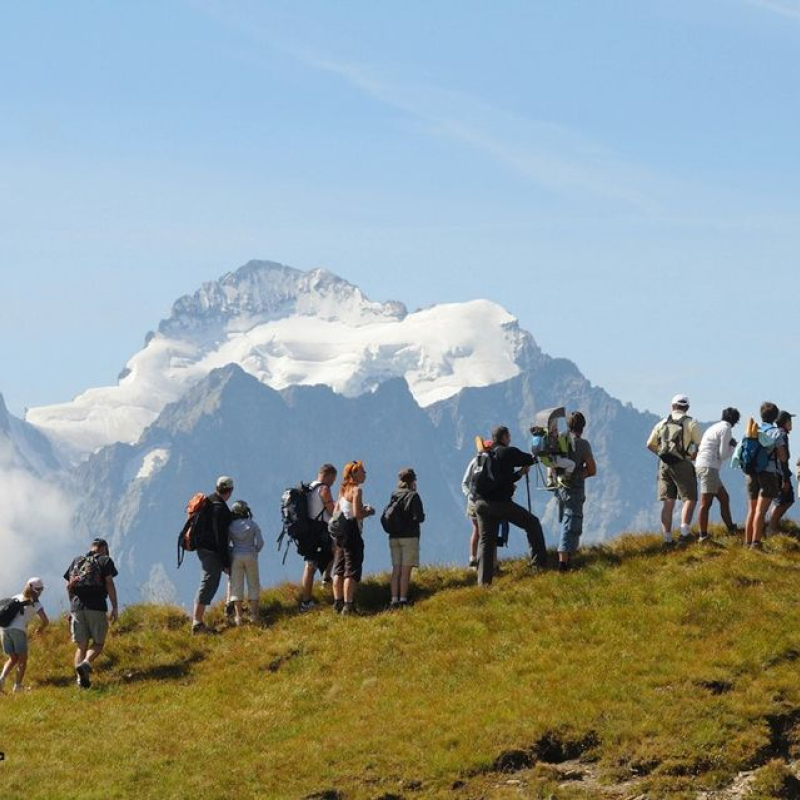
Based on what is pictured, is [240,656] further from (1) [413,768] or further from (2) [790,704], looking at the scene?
(2) [790,704]

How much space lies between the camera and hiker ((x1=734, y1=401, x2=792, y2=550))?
3053 centimetres

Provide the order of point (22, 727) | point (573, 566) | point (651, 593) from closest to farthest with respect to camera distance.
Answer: point (22, 727), point (651, 593), point (573, 566)

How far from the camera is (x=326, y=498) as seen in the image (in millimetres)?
32219

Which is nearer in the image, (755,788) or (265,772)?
(755,788)

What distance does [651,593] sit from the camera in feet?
93.5

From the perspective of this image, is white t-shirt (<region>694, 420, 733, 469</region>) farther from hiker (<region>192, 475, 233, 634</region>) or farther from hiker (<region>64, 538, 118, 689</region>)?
hiker (<region>64, 538, 118, 689</region>)

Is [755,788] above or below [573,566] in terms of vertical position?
below

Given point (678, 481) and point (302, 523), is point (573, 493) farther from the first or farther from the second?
point (302, 523)

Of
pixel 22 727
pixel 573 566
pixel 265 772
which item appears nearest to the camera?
pixel 265 772

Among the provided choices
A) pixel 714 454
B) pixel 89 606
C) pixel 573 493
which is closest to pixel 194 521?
pixel 89 606

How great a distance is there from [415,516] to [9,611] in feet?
26.4

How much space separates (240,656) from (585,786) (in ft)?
31.4

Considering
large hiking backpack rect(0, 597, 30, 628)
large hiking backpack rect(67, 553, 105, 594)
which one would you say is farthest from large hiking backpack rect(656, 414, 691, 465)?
large hiking backpack rect(0, 597, 30, 628)

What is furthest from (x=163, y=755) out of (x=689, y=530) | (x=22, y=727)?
(x=689, y=530)
